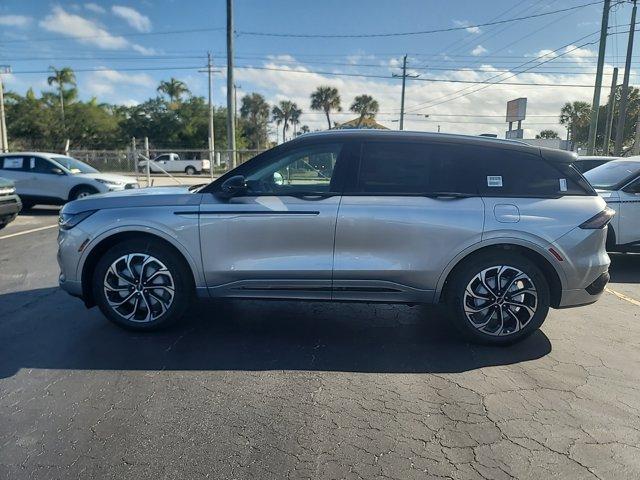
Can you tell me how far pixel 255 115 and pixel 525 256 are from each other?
80863mm

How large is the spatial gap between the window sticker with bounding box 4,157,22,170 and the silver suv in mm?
10732

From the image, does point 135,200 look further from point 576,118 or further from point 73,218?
point 576,118

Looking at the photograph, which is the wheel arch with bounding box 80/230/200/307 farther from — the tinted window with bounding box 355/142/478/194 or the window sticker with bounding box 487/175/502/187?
the window sticker with bounding box 487/175/502/187

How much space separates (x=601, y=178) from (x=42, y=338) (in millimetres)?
8170

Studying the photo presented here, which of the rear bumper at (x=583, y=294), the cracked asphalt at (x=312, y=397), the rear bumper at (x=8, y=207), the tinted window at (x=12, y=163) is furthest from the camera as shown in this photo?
the tinted window at (x=12, y=163)

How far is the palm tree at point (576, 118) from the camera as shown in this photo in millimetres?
57834

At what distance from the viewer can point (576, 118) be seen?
61.7 meters

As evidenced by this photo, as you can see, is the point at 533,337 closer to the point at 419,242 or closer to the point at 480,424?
the point at 419,242

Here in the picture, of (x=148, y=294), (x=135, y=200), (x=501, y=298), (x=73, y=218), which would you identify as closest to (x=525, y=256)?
(x=501, y=298)

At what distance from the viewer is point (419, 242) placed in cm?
411

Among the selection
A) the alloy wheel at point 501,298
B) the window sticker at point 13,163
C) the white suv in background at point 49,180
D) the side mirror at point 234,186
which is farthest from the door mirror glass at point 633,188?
the window sticker at point 13,163

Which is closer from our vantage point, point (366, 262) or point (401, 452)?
point (401, 452)

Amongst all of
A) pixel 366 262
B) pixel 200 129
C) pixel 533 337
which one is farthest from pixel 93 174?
pixel 200 129

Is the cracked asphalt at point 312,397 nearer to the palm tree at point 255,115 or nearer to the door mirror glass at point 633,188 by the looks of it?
the door mirror glass at point 633,188
